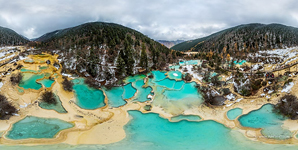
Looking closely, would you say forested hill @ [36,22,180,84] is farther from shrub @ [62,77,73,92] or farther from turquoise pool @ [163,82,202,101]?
turquoise pool @ [163,82,202,101]

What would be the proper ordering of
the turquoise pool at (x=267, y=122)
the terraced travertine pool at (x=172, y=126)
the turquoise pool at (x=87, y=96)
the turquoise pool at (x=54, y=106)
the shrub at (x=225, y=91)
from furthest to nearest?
the shrub at (x=225, y=91)
the turquoise pool at (x=87, y=96)
the turquoise pool at (x=54, y=106)
the turquoise pool at (x=267, y=122)
the terraced travertine pool at (x=172, y=126)

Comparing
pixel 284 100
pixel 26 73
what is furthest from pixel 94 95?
pixel 284 100

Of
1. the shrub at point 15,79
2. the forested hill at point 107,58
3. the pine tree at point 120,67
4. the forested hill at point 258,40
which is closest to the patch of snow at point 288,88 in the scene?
the forested hill at point 107,58

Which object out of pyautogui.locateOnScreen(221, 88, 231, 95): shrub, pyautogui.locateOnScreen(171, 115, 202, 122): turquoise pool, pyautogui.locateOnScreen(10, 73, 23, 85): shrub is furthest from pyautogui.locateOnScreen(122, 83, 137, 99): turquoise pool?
pyautogui.locateOnScreen(10, 73, 23, 85): shrub

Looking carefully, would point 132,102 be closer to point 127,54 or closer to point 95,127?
point 95,127

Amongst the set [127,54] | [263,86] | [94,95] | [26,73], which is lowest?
[94,95]

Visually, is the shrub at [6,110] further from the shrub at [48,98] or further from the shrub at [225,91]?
the shrub at [225,91]

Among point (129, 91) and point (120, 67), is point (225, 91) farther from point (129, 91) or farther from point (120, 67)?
point (120, 67)
